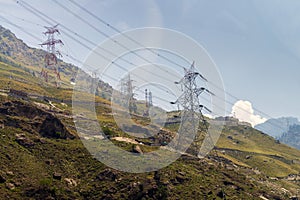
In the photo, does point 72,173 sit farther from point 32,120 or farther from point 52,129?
point 32,120

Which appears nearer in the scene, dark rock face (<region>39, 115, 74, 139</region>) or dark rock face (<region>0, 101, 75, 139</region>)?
dark rock face (<region>0, 101, 75, 139</region>)

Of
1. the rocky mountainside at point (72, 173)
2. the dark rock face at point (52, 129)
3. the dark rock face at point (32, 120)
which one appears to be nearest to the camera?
the rocky mountainside at point (72, 173)

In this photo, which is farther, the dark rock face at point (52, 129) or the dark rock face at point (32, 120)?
the dark rock face at point (52, 129)

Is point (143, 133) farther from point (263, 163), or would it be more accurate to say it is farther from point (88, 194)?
point (263, 163)

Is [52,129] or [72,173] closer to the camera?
[72,173]

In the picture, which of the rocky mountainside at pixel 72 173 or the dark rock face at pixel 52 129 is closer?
the rocky mountainside at pixel 72 173

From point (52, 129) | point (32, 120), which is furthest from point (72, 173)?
point (32, 120)

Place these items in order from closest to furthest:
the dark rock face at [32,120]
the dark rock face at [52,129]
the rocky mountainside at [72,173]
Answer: the rocky mountainside at [72,173] → the dark rock face at [32,120] → the dark rock face at [52,129]

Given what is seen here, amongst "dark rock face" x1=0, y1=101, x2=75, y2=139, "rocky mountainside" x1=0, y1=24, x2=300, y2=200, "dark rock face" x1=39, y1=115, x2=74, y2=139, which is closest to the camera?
"rocky mountainside" x1=0, y1=24, x2=300, y2=200

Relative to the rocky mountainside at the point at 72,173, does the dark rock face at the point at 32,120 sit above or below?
above

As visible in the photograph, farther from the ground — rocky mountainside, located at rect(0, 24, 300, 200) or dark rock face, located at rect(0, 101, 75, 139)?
dark rock face, located at rect(0, 101, 75, 139)

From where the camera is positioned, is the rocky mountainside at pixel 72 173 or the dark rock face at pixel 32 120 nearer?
the rocky mountainside at pixel 72 173
